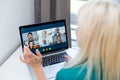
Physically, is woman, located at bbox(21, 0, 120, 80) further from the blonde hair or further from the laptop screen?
the laptop screen

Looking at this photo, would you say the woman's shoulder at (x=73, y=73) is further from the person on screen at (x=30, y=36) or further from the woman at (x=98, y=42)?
the person on screen at (x=30, y=36)

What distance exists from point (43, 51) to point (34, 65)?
1.22 feet

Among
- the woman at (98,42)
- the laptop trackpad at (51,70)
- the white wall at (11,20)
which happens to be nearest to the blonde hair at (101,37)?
the woman at (98,42)

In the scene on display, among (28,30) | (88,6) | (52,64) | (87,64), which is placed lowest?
(52,64)

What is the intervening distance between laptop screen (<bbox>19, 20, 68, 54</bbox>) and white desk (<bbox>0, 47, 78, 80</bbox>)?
0.14 meters

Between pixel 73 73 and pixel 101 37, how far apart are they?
0.62ft

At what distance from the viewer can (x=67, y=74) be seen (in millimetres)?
1018

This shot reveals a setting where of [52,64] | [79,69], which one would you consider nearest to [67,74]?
[79,69]

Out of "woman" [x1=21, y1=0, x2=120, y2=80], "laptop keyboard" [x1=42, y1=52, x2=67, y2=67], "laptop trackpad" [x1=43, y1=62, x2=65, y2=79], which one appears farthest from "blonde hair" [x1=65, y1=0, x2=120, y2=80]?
"laptop keyboard" [x1=42, y1=52, x2=67, y2=67]

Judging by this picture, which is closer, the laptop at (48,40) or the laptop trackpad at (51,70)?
the laptop trackpad at (51,70)

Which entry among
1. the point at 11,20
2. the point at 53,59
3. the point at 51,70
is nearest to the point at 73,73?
the point at 51,70

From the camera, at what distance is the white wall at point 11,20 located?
1568 millimetres

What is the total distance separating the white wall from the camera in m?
1.57

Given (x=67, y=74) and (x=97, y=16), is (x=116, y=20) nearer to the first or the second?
(x=97, y=16)
